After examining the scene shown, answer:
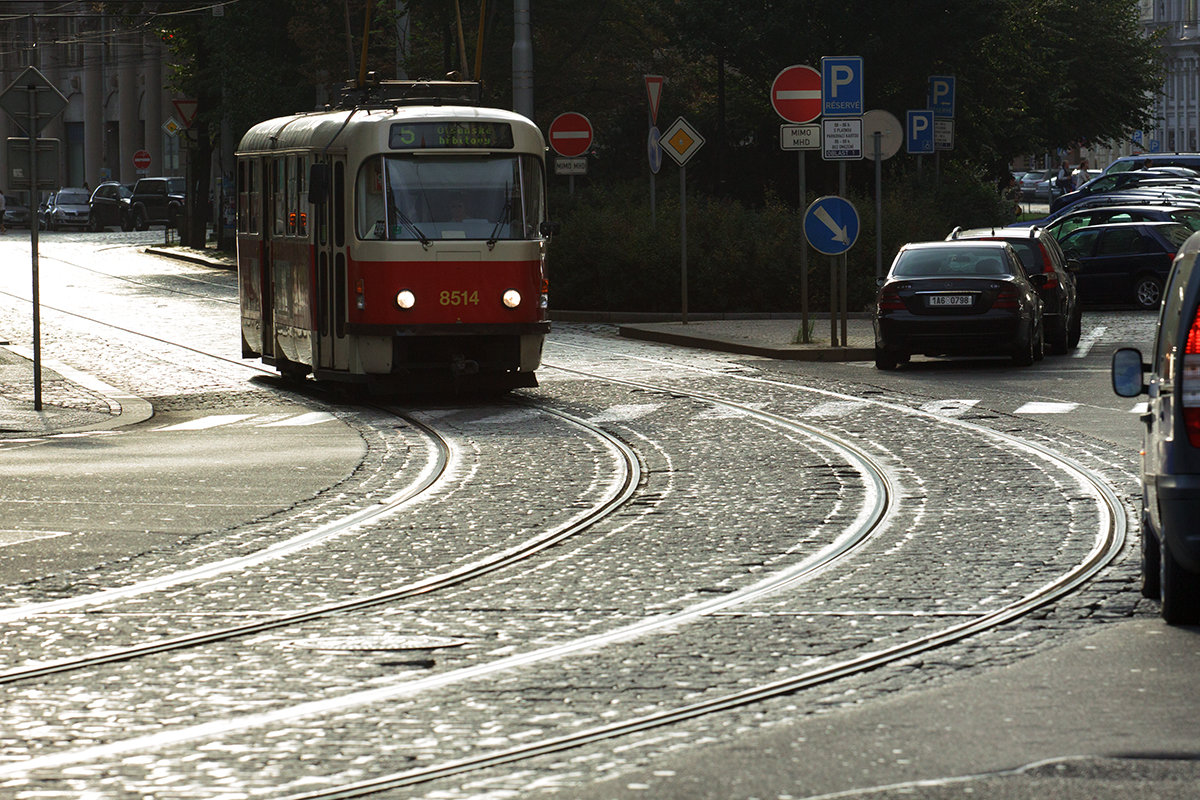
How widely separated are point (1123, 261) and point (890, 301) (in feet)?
34.7

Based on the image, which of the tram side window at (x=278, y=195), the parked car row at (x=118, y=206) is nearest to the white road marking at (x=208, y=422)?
the tram side window at (x=278, y=195)

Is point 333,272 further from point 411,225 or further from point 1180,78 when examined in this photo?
point 1180,78

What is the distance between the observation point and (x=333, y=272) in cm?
1931

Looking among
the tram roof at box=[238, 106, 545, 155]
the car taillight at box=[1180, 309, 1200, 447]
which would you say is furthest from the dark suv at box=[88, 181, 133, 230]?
the car taillight at box=[1180, 309, 1200, 447]

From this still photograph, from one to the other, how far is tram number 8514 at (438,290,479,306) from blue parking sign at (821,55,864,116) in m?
7.35

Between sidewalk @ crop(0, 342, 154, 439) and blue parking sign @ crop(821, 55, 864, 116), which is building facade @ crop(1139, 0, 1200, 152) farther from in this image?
sidewalk @ crop(0, 342, 154, 439)

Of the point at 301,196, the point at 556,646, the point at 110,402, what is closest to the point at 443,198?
the point at 301,196

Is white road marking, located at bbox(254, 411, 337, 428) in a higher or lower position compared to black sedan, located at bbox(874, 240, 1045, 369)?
lower

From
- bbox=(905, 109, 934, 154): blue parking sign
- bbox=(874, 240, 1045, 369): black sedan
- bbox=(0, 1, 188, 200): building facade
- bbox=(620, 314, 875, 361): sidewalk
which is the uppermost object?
bbox=(0, 1, 188, 200): building facade

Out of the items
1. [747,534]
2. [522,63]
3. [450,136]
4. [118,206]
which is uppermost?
[522,63]

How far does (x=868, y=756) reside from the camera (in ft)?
19.7

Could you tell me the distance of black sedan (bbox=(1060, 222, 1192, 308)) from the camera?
31.9 meters

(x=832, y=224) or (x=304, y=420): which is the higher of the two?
(x=832, y=224)

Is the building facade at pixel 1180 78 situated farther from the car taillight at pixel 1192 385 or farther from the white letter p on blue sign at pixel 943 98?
the car taillight at pixel 1192 385
